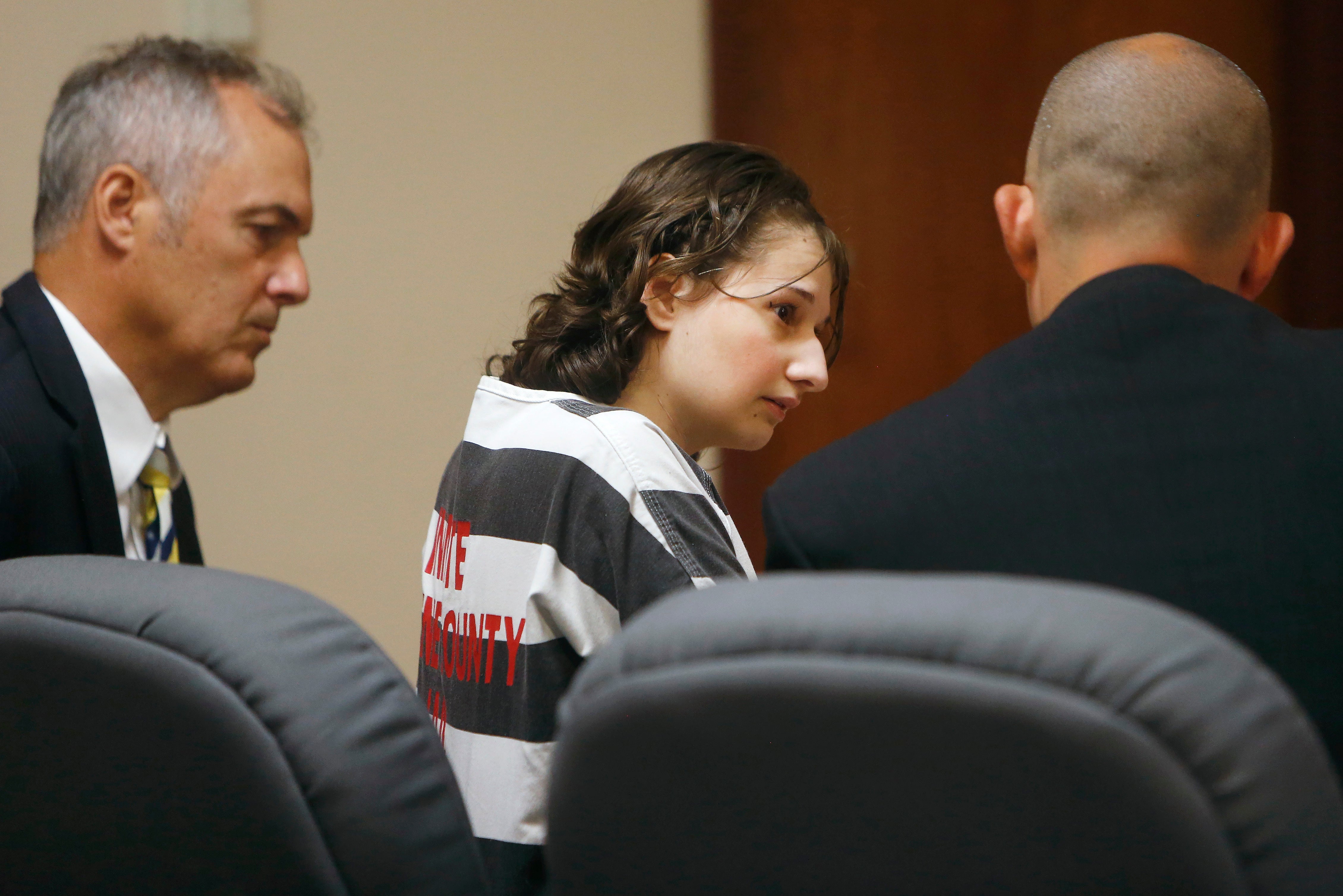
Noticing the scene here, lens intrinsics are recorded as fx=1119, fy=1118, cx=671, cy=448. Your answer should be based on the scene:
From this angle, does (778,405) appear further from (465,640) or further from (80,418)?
(80,418)

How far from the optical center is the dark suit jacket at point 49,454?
3.06ft

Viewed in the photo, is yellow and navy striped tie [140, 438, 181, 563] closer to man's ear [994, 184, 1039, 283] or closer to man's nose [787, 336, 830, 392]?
man's nose [787, 336, 830, 392]

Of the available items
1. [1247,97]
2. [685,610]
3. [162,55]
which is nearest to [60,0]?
[162,55]

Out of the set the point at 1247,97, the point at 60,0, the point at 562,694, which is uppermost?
the point at 60,0

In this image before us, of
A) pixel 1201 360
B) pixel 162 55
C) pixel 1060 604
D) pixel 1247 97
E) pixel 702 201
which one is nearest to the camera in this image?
pixel 1060 604

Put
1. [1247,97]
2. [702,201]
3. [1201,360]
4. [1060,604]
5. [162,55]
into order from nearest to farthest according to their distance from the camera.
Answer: [1060,604] < [1201,360] < [1247,97] < [162,55] < [702,201]

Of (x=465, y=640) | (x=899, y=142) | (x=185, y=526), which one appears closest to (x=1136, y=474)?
(x=465, y=640)

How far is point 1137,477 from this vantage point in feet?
2.03

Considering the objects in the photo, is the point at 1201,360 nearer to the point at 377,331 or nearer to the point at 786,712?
the point at 786,712

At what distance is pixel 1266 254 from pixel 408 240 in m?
1.82

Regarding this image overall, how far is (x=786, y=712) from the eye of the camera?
381mm

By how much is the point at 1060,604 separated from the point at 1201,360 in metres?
0.36

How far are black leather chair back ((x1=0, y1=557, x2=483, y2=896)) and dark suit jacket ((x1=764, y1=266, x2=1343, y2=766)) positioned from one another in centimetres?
29

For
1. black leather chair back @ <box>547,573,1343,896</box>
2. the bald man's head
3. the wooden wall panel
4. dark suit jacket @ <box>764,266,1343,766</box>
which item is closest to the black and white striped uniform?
dark suit jacket @ <box>764,266,1343,766</box>
